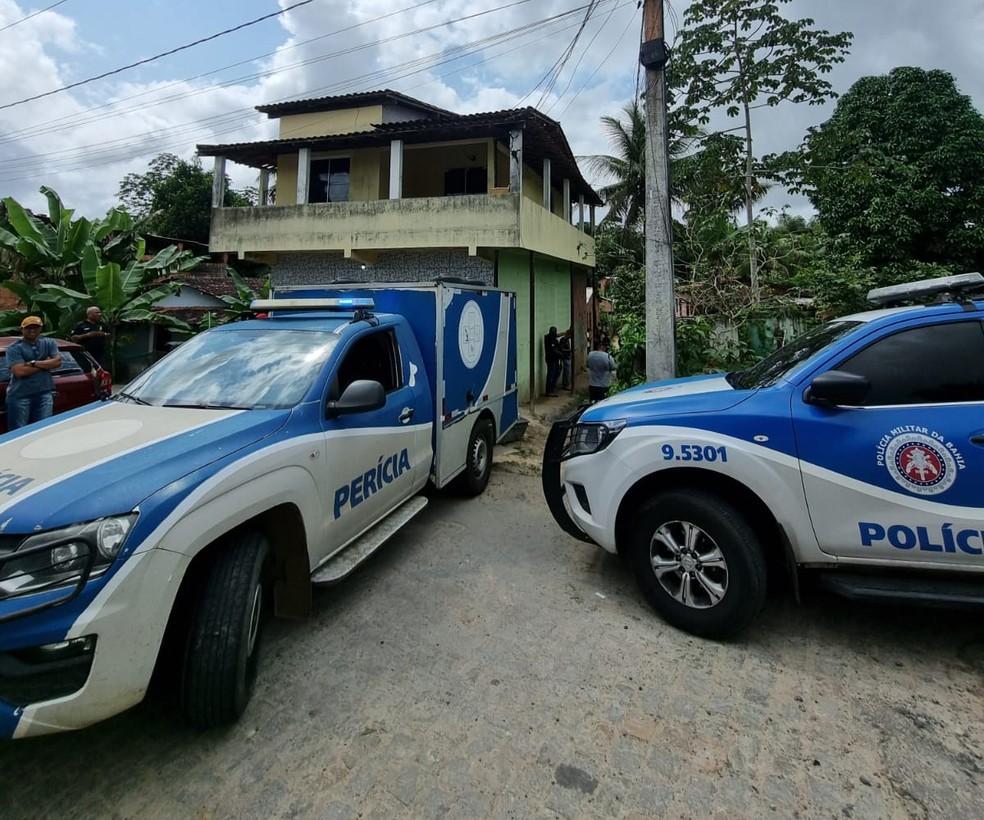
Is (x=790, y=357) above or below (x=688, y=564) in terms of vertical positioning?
above

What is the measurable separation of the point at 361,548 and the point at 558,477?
1.46 meters

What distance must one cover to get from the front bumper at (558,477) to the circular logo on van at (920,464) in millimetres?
1824

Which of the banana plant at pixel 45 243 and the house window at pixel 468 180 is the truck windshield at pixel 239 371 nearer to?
the banana plant at pixel 45 243

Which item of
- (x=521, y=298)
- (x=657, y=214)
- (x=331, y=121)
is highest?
(x=331, y=121)

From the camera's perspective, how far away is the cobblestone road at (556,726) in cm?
205

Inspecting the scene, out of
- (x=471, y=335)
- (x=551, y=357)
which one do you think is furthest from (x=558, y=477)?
(x=551, y=357)

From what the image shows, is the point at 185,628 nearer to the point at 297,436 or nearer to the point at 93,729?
the point at 93,729

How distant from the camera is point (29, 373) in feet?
19.7

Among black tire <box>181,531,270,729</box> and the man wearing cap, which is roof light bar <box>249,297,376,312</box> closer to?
black tire <box>181,531,270,729</box>

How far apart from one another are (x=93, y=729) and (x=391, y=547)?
7.51ft

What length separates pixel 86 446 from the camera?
7.97ft

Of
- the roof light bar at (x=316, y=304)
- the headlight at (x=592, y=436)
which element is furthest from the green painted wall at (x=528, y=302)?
the headlight at (x=592, y=436)

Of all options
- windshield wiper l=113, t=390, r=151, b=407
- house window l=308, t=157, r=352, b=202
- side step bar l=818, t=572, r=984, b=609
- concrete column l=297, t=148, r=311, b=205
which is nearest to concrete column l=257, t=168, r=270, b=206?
house window l=308, t=157, r=352, b=202

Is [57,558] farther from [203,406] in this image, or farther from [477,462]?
[477,462]
